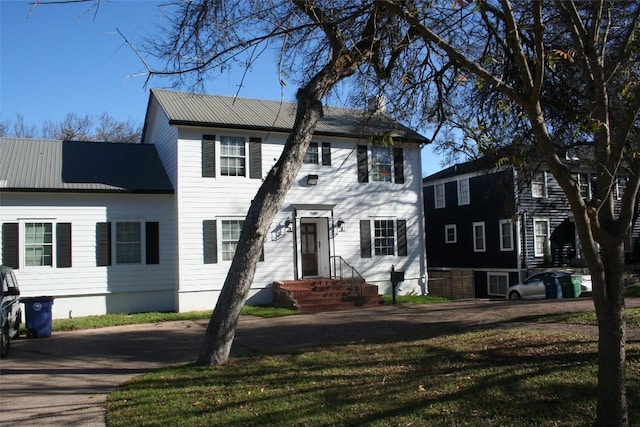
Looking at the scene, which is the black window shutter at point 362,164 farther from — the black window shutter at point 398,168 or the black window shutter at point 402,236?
the black window shutter at point 402,236

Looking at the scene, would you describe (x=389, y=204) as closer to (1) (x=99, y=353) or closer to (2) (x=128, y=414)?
(1) (x=99, y=353)

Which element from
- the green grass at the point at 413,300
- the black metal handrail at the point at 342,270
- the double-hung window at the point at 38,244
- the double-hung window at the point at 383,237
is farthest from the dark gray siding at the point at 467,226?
the double-hung window at the point at 38,244

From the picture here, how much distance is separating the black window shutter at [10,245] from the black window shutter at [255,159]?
7.67 m

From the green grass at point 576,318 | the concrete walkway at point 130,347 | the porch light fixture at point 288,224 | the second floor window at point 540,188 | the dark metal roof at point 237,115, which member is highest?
the dark metal roof at point 237,115

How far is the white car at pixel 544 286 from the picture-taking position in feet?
68.5

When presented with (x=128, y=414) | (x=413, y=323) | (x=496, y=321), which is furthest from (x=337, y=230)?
(x=128, y=414)

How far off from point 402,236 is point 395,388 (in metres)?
15.7

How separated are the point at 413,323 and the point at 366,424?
783 centimetres

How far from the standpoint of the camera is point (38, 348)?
1178 centimetres

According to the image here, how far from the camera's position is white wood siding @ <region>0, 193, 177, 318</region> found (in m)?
17.0

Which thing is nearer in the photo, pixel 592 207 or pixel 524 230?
pixel 592 207

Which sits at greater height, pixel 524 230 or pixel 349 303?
pixel 524 230

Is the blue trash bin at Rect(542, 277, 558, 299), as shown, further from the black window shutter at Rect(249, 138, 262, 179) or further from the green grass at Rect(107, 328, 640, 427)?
the green grass at Rect(107, 328, 640, 427)

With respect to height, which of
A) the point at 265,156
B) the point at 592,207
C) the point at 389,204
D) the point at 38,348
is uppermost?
the point at 265,156
